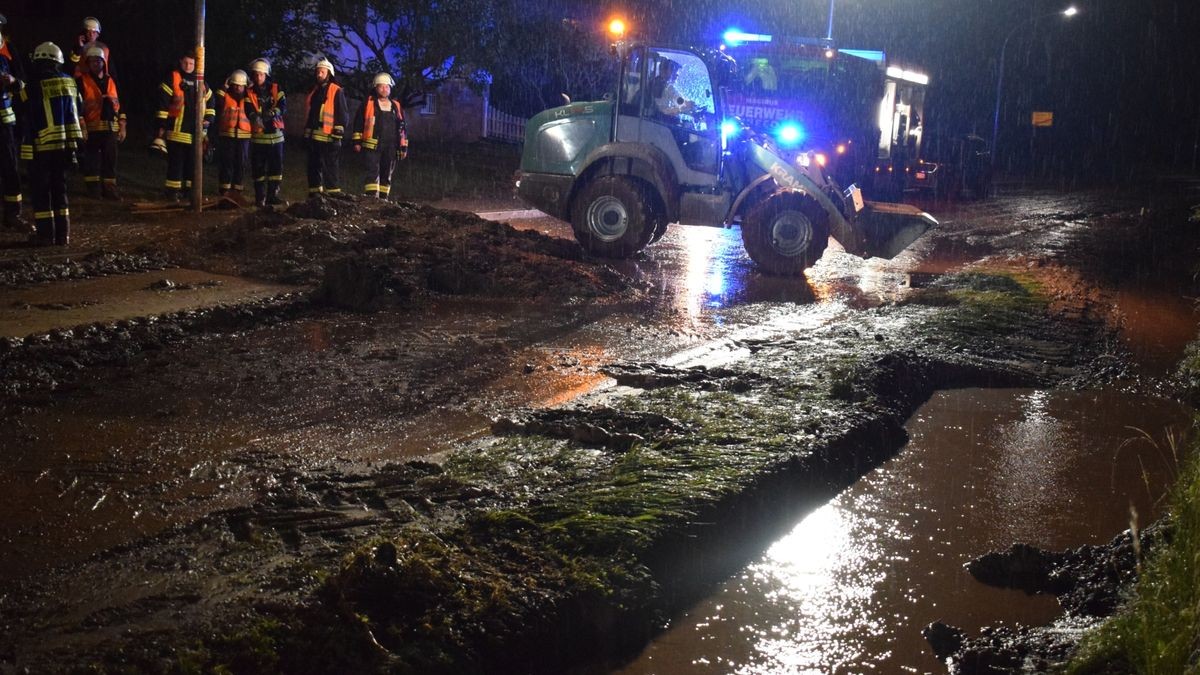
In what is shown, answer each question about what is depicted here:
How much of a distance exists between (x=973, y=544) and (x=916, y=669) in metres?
1.34

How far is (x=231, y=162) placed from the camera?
1548cm

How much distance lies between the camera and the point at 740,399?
6699mm

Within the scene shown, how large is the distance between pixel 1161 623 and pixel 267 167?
13416 mm

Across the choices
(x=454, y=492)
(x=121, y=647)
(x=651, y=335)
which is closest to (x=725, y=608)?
(x=454, y=492)

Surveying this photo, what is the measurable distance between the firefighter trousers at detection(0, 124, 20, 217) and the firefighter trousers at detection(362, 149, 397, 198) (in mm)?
4799

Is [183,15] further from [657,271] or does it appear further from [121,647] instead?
[121,647]

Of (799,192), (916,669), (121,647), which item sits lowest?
(916,669)

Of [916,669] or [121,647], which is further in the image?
[916,669]

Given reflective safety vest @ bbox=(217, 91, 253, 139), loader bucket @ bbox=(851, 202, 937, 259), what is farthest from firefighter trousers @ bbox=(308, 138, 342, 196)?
loader bucket @ bbox=(851, 202, 937, 259)

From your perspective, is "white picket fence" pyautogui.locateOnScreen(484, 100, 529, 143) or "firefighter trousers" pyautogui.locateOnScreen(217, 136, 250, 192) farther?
"white picket fence" pyautogui.locateOnScreen(484, 100, 529, 143)

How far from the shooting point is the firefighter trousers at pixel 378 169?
1534 cm

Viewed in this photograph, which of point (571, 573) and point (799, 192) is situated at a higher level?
point (799, 192)

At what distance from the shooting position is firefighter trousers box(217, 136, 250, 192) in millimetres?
15297

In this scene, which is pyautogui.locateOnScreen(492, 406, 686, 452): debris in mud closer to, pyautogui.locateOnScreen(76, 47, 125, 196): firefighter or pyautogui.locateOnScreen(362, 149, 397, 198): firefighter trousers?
pyautogui.locateOnScreen(76, 47, 125, 196): firefighter
